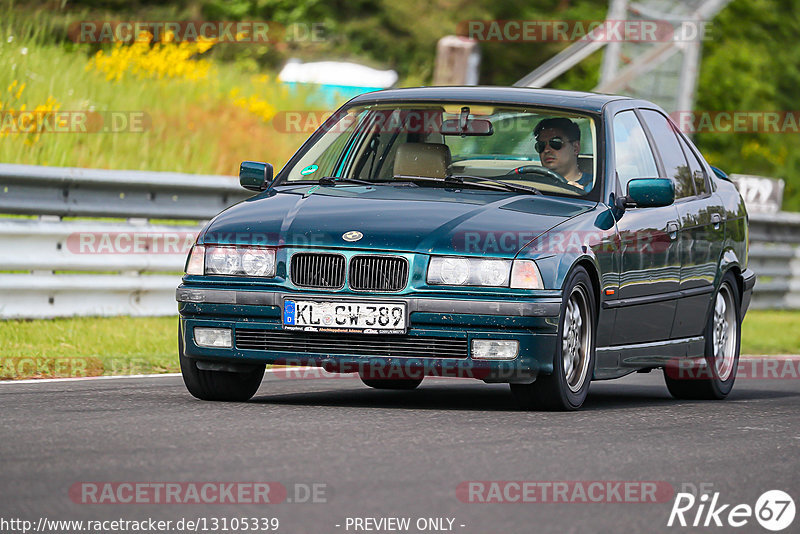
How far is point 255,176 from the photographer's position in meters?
9.19

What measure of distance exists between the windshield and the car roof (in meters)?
0.05

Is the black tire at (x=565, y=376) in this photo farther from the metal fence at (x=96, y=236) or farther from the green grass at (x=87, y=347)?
the metal fence at (x=96, y=236)

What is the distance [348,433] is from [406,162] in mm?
2535

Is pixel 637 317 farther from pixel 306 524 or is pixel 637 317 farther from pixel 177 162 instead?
pixel 177 162

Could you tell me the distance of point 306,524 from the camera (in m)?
4.98

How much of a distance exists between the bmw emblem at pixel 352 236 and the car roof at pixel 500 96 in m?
1.80

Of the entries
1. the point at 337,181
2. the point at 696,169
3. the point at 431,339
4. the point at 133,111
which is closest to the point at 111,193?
the point at 337,181

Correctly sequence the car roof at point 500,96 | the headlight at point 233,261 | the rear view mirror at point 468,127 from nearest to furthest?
the headlight at point 233,261 → the rear view mirror at point 468,127 → the car roof at point 500,96

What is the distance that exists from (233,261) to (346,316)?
66 centimetres

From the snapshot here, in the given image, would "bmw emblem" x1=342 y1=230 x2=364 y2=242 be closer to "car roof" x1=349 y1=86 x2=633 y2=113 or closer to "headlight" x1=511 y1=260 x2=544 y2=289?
"headlight" x1=511 y1=260 x2=544 y2=289

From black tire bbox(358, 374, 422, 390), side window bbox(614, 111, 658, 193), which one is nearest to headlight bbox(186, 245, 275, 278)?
black tire bbox(358, 374, 422, 390)

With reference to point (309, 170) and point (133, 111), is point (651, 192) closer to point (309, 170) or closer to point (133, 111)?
point (309, 170)

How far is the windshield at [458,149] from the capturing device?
29.3ft

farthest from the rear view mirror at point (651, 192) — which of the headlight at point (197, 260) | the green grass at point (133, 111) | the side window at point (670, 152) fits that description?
the green grass at point (133, 111)
